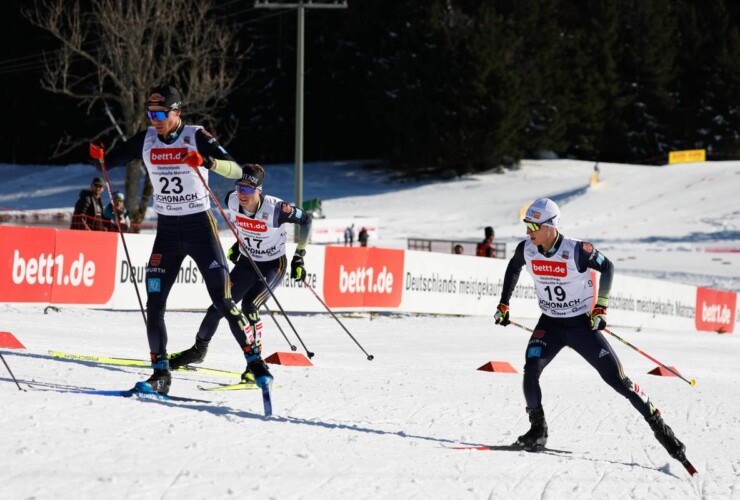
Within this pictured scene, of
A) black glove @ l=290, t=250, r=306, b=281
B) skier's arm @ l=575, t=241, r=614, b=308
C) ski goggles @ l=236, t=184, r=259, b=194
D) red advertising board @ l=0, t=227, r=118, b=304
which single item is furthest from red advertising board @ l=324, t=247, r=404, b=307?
skier's arm @ l=575, t=241, r=614, b=308

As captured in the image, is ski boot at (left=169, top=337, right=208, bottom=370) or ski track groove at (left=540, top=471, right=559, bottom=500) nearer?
ski track groove at (left=540, top=471, right=559, bottom=500)

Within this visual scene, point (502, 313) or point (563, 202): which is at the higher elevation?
point (502, 313)

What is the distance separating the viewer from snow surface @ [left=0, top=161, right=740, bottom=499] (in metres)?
5.67

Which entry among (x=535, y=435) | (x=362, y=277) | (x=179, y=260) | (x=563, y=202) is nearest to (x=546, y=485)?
(x=535, y=435)

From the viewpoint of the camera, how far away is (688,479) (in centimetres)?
708

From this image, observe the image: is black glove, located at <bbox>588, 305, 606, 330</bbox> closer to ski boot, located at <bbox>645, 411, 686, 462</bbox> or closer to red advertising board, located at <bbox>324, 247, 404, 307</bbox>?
ski boot, located at <bbox>645, 411, 686, 462</bbox>

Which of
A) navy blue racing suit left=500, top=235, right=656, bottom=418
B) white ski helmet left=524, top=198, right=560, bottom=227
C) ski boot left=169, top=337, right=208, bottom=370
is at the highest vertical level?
white ski helmet left=524, top=198, right=560, bottom=227

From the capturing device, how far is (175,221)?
767cm

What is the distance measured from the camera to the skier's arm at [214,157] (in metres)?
7.32

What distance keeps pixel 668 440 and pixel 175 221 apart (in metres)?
3.87

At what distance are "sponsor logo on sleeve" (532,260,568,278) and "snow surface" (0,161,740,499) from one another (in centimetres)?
130

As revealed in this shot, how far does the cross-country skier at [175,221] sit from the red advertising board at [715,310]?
22.7 meters

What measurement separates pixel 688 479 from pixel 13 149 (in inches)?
2613

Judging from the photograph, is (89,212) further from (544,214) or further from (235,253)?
(544,214)
